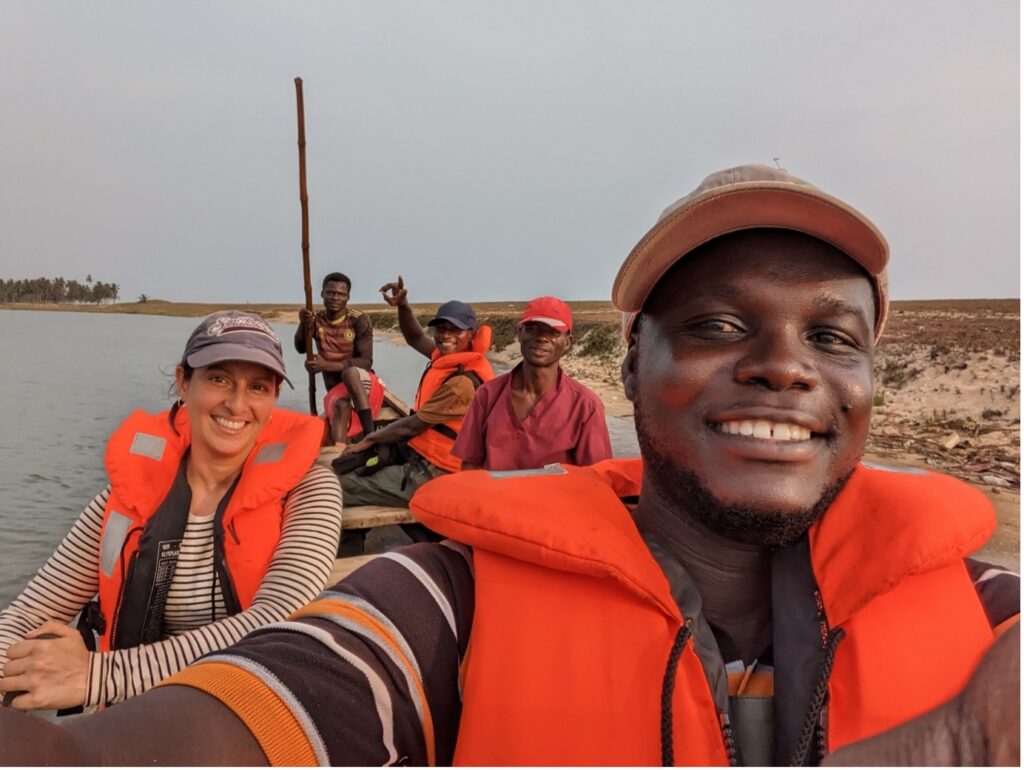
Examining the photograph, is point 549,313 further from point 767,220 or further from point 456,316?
point 767,220

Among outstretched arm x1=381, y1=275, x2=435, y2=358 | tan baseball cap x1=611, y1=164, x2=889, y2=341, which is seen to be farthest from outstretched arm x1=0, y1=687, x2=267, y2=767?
outstretched arm x1=381, y1=275, x2=435, y2=358

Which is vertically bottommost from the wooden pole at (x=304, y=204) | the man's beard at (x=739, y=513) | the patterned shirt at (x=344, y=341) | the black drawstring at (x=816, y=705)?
the black drawstring at (x=816, y=705)

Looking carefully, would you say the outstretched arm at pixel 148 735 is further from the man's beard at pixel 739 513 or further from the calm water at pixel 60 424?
the calm water at pixel 60 424

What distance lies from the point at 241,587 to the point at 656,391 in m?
1.92

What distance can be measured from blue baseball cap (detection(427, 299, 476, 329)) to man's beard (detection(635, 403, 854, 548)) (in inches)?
194

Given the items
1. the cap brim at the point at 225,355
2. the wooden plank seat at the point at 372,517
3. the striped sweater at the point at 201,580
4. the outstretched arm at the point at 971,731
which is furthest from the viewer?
the wooden plank seat at the point at 372,517

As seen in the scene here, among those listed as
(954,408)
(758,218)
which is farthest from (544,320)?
(954,408)

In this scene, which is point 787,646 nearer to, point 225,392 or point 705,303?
point 705,303

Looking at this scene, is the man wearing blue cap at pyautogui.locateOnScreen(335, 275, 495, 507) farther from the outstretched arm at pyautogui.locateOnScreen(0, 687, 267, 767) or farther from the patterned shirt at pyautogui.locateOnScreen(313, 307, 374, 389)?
the outstretched arm at pyautogui.locateOnScreen(0, 687, 267, 767)

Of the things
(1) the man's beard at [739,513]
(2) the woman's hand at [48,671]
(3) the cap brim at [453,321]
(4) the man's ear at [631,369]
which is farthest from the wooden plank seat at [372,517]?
(1) the man's beard at [739,513]

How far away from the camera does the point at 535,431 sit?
4223mm

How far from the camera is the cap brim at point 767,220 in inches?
46.4

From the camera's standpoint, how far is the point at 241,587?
8.00 ft

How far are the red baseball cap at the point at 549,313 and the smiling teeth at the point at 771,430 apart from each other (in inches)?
124
